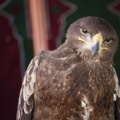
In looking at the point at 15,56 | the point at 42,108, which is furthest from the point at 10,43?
the point at 42,108

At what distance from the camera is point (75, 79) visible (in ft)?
9.50

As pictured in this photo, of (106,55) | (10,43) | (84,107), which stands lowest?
(84,107)

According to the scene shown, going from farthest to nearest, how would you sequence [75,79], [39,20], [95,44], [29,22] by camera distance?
[29,22] → [39,20] → [75,79] → [95,44]

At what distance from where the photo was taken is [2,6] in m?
3.67

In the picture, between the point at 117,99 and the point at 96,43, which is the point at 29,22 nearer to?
the point at 117,99

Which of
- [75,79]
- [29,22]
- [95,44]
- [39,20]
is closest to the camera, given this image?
[95,44]

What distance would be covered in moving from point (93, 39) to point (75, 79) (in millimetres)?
240

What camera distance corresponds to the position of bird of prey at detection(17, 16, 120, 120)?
286cm

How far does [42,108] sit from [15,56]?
0.90 meters

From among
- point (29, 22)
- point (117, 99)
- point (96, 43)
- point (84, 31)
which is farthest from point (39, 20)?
point (29, 22)

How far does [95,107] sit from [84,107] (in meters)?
0.06

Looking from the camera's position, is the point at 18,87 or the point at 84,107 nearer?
the point at 84,107

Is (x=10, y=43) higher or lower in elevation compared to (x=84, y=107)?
higher

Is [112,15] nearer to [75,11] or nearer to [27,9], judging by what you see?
[75,11]
